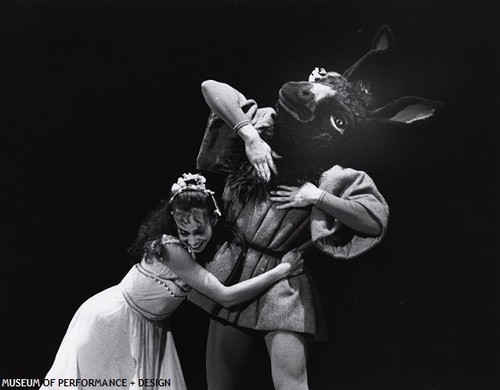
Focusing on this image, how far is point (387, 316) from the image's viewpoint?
2.80m

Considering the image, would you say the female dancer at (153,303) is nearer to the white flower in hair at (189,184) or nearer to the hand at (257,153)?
the white flower in hair at (189,184)

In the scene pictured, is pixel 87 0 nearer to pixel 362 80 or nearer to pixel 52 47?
pixel 52 47

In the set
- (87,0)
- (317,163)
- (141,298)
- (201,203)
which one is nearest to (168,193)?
(201,203)

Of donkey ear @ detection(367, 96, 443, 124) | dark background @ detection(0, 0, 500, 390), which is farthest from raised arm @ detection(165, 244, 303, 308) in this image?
donkey ear @ detection(367, 96, 443, 124)

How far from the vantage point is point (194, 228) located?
248 centimetres

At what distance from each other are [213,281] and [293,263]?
11.7 inches

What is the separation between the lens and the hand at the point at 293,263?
8.25 ft

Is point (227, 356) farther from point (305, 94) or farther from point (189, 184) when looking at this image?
point (305, 94)

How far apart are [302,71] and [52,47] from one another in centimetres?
98

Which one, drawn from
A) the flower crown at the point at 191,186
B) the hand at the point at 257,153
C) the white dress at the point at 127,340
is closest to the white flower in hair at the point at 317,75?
the hand at the point at 257,153

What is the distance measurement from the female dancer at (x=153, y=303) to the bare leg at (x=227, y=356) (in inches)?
4.9

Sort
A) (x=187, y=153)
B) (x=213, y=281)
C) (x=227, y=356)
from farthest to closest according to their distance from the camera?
(x=187, y=153) → (x=227, y=356) → (x=213, y=281)

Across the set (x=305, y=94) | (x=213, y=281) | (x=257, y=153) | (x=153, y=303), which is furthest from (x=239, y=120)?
(x=153, y=303)

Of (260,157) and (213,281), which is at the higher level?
(260,157)
